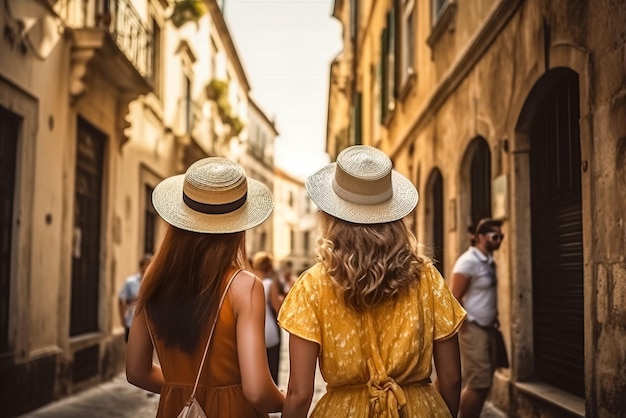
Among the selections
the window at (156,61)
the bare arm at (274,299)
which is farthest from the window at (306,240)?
the bare arm at (274,299)

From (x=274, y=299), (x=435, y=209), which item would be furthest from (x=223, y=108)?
(x=274, y=299)

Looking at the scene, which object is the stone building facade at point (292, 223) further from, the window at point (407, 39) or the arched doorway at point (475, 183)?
the arched doorway at point (475, 183)

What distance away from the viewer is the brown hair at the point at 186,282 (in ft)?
10.0

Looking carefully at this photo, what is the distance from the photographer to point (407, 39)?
15.2m

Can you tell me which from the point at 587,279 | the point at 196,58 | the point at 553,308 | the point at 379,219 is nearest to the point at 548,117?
the point at 553,308

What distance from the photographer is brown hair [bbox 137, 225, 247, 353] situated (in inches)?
120

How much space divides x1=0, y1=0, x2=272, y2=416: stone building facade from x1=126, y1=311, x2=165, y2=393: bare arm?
18.0ft

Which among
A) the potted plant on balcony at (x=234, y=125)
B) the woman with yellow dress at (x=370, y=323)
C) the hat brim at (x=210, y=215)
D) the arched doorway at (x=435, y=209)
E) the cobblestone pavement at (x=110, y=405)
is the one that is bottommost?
the cobblestone pavement at (x=110, y=405)

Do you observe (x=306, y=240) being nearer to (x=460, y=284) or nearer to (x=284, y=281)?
(x=284, y=281)

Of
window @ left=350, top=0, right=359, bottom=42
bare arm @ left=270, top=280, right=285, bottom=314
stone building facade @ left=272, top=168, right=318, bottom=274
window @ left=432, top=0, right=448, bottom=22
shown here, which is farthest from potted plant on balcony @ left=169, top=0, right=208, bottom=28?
stone building facade @ left=272, top=168, right=318, bottom=274

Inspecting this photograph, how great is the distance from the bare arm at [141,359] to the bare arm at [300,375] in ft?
1.83

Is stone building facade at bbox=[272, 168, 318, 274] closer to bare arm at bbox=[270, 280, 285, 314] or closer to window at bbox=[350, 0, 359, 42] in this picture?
window at bbox=[350, 0, 359, 42]

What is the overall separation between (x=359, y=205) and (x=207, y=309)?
24.8 inches

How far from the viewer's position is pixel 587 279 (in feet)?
18.7
